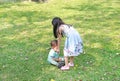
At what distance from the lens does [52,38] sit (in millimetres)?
10547

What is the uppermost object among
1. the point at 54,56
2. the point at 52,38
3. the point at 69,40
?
the point at 69,40

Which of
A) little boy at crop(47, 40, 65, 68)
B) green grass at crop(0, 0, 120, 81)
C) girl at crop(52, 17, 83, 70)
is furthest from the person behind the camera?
little boy at crop(47, 40, 65, 68)

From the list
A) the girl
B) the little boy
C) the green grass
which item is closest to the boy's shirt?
the little boy

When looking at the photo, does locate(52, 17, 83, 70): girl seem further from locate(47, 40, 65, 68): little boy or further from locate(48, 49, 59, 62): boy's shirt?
locate(48, 49, 59, 62): boy's shirt

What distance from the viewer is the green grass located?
758 centimetres

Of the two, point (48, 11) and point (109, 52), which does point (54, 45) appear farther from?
point (48, 11)

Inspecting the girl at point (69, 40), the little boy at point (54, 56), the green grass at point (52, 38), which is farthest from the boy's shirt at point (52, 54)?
the girl at point (69, 40)

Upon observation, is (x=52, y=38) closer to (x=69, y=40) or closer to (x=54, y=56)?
(x=54, y=56)

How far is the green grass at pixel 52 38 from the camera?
758 cm

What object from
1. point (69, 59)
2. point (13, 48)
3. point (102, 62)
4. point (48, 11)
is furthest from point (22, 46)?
point (48, 11)

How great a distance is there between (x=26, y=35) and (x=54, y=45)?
10.4ft

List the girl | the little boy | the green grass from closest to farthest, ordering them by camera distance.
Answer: the green grass → the girl → the little boy

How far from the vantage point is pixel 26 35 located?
11109 mm

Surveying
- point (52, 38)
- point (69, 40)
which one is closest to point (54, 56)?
point (69, 40)
